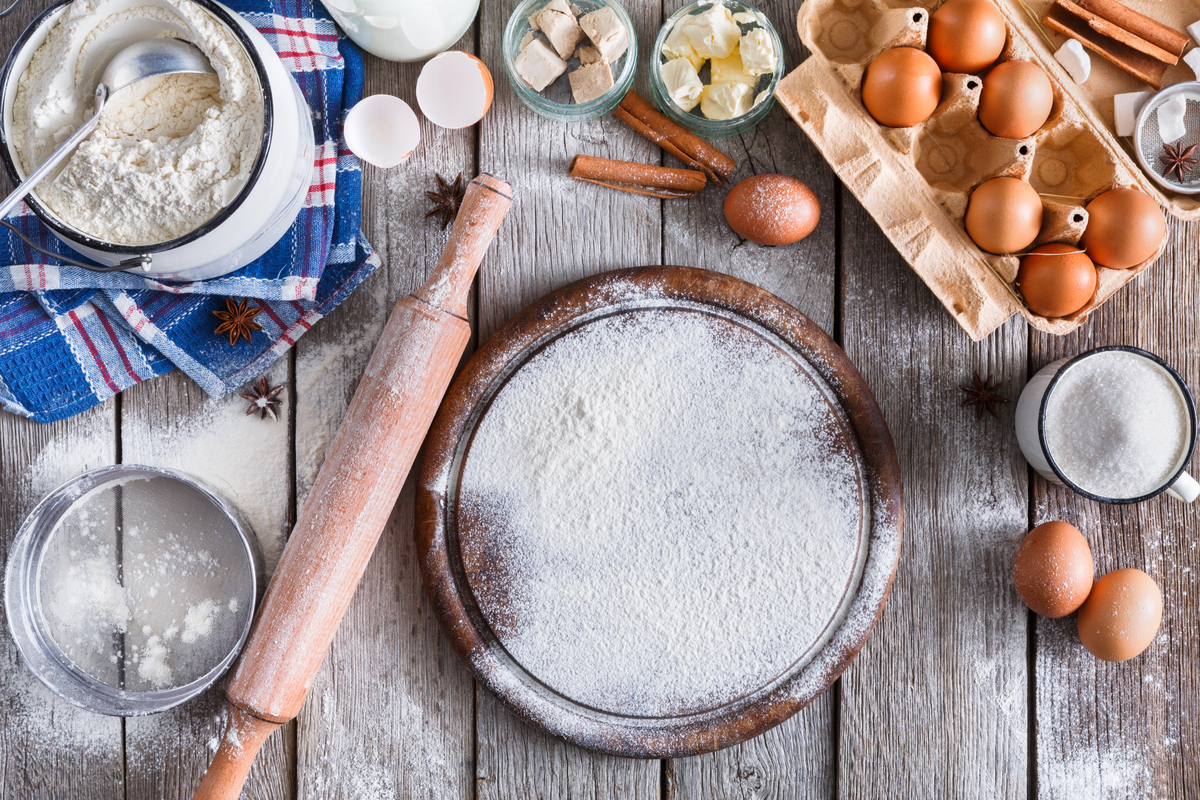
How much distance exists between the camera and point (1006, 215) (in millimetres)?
843

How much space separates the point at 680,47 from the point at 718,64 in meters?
0.05

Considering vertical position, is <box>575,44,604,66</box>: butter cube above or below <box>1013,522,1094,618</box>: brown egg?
above

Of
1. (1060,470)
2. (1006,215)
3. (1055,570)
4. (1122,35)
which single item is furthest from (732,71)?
(1055,570)

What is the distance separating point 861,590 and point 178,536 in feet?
2.88

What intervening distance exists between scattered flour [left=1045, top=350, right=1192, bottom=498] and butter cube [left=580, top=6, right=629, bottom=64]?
0.68 meters

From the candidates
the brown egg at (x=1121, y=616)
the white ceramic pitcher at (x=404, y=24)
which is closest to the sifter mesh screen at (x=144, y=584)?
the white ceramic pitcher at (x=404, y=24)

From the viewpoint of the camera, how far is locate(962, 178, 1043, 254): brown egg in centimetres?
84

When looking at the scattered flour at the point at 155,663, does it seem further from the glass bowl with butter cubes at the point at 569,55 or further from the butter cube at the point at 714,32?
the butter cube at the point at 714,32

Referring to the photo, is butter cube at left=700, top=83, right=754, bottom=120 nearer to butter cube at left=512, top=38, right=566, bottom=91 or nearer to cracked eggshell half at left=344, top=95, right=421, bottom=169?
butter cube at left=512, top=38, right=566, bottom=91

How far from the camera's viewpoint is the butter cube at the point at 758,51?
0.88 metres

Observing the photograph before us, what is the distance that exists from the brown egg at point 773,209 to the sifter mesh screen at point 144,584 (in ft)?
2.50

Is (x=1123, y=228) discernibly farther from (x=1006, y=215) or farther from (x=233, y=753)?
(x=233, y=753)

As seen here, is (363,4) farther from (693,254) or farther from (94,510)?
(94,510)

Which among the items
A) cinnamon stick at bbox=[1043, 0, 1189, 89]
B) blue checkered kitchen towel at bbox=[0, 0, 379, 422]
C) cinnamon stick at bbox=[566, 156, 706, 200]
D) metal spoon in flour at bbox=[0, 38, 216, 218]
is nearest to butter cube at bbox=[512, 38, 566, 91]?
cinnamon stick at bbox=[566, 156, 706, 200]
